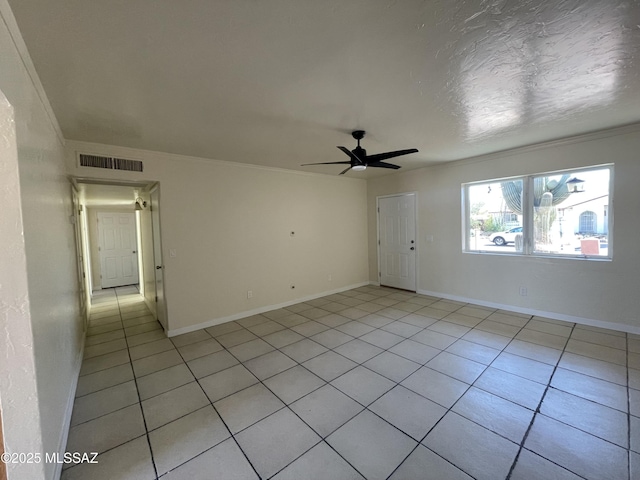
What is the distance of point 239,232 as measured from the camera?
4.17 metres

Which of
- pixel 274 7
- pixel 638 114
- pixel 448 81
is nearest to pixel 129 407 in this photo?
pixel 274 7

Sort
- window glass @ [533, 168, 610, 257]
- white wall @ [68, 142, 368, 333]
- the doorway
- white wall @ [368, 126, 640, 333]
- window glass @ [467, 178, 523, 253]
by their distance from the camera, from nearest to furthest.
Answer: white wall @ [368, 126, 640, 333] < window glass @ [533, 168, 610, 257] < white wall @ [68, 142, 368, 333] < window glass @ [467, 178, 523, 253] < the doorway

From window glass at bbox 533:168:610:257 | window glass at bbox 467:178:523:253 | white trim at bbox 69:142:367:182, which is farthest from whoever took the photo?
window glass at bbox 467:178:523:253

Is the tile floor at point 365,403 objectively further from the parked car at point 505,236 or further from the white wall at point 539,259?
the parked car at point 505,236

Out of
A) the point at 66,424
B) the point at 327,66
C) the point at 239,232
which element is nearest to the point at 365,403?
the point at 66,424

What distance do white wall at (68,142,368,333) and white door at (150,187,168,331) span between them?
0.52ft

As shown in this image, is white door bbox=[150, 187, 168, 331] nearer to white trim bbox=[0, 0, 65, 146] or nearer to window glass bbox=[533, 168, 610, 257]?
white trim bbox=[0, 0, 65, 146]

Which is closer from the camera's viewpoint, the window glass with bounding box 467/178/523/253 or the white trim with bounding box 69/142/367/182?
the white trim with bounding box 69/142/367/182

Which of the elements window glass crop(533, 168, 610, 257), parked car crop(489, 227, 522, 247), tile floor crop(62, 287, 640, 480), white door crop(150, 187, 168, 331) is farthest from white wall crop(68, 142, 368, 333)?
window glass crop(533, 168, 610, 257)

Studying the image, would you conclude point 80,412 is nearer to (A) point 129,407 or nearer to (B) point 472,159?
(A) point 129,407

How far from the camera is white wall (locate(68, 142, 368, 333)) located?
357 centimetres

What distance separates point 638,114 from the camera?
270 centimetres

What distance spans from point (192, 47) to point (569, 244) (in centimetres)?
485

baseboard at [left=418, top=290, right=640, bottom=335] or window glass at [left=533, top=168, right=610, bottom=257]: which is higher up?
window glass at [left=533, top=168, right=610, bottom=257]
